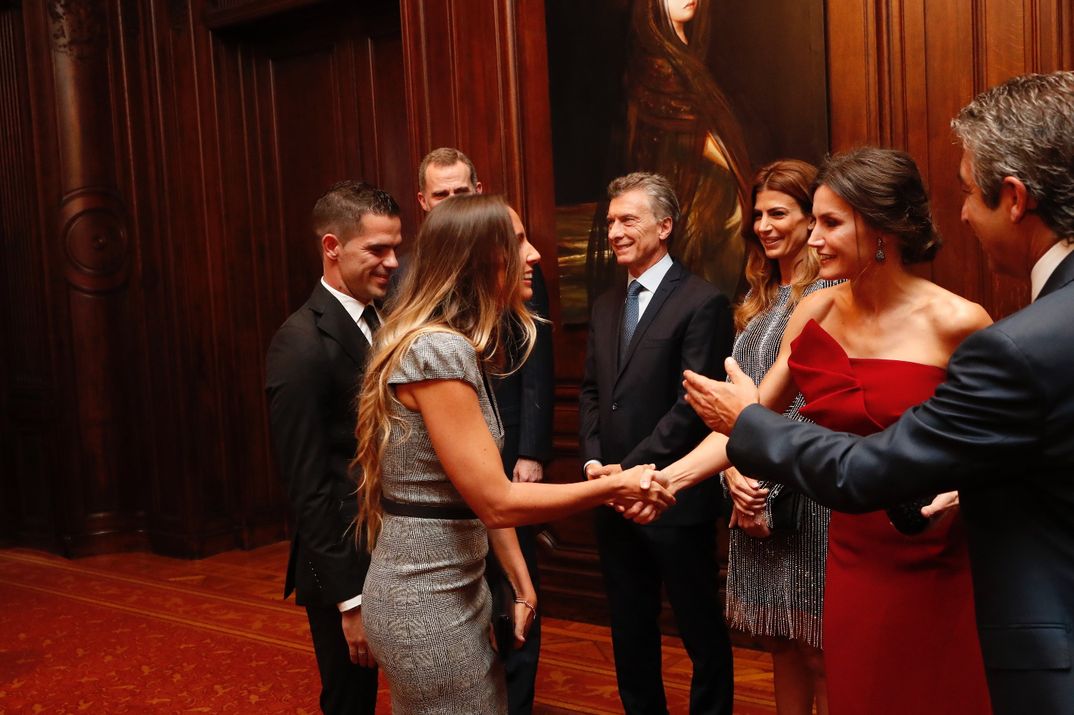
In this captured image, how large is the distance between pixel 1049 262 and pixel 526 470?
2234mm

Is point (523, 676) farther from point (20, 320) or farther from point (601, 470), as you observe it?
point (20, 320)

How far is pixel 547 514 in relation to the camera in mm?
2086

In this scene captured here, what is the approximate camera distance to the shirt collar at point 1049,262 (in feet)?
4.96

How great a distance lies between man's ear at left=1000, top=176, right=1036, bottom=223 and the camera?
1.52 meters

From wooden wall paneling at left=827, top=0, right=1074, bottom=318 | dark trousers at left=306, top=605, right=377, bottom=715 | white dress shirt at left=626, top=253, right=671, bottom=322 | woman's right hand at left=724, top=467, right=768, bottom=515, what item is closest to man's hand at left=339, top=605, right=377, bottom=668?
dark trousers at left=306, top=605, right=377, bottom=715

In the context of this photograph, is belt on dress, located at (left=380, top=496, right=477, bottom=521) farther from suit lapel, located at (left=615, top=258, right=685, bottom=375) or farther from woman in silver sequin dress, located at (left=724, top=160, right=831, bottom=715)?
suit lapel, located at (left=615, top=258, right=685, bottom=375)

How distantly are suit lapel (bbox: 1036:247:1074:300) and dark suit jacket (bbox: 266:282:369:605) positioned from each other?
61.3 inches

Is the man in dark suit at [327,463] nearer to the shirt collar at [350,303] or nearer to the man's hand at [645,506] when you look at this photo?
the shirt collar at [350,303]

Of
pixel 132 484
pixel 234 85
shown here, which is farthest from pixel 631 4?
pixel 132 484

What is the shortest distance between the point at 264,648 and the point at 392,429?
287 cm

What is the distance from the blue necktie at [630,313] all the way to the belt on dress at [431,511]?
4.71 ft

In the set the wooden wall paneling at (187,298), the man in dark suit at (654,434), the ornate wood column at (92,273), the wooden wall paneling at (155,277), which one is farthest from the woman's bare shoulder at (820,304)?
the ornate wood column at (92,273)

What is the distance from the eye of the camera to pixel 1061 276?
4.86 feet

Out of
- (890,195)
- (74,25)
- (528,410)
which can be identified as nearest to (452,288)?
(890,195)
